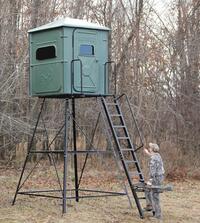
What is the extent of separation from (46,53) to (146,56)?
11348mm

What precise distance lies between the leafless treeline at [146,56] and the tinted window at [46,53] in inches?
297

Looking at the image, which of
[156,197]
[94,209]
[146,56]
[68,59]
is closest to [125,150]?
[156,197]

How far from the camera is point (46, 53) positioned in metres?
12.9

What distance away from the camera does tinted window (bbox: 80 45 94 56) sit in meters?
12.6

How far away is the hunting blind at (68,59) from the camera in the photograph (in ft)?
40.6

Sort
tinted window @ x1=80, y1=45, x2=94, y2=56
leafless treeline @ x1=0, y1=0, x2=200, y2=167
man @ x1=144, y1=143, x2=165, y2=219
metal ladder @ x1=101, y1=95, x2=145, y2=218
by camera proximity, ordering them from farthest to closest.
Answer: leafless treeline @ x1=0, y1=0, x2=200, y2=167, tinted window @ x1=80, y1=45, x2=94, y2=56, metal ladder @ x1=101, y1=95, x2=145, y2=218, man @ x1=144, y1=143, x2=165, y2=219

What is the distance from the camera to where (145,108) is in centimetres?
2262

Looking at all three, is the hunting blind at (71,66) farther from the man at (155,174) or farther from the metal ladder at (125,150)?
A: the man at (155,174)

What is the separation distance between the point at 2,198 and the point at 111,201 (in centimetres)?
274

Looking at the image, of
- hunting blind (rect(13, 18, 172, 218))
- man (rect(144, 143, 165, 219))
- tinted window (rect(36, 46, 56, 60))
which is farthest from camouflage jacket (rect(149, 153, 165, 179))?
tinted window (rect(36, 46, 56, 60))

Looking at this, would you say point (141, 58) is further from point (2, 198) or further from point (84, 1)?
point (2, 198)

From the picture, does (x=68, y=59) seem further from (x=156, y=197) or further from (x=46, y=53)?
(x=156, y=197)

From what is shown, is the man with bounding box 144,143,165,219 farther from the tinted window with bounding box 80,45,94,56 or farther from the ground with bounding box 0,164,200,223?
the tinted window with bounding box 80,45,94,56

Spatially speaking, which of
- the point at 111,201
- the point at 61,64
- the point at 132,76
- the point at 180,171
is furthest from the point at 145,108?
the point at 61,64
